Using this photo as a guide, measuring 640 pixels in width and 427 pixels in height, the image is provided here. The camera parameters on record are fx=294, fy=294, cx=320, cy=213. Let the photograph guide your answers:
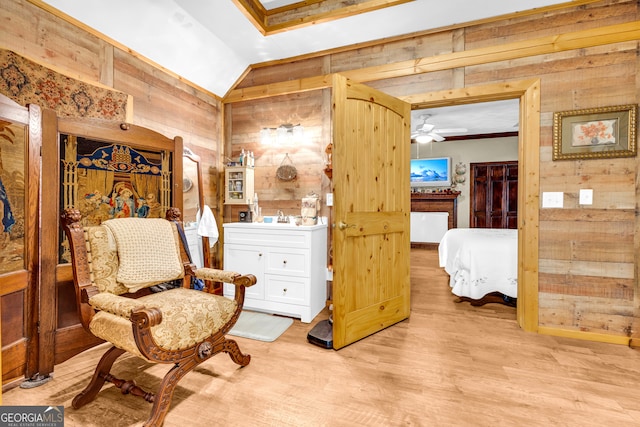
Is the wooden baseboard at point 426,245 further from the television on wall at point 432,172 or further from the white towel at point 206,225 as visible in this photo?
the white towel at point 206,225

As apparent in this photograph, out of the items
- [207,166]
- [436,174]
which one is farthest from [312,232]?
[436,174]

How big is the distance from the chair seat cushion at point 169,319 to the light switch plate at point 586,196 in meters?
2.83

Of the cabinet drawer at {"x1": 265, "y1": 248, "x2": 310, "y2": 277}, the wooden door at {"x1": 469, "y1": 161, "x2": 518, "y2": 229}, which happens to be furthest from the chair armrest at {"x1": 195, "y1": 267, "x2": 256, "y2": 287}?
Result: the wooden door at {"x1": 469, "y1": 161, "x2": 518, "y2": 229}

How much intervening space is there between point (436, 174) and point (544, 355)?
17.6 ft

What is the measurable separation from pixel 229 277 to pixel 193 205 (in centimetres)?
172

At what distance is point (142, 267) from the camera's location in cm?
175

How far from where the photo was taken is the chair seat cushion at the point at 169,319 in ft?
4.59

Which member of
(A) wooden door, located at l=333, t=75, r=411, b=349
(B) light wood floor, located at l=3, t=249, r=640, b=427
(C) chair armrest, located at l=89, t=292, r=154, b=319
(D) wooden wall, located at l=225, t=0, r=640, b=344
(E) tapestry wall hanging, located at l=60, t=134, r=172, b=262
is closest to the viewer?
(C) chair armrest, located at l=89, t=292, r=154, b=319

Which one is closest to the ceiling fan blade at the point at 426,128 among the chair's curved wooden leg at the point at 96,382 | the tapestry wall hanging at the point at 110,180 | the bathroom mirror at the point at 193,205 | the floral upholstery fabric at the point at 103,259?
the bathroom mirror at the point at 193,205

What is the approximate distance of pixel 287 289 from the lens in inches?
111

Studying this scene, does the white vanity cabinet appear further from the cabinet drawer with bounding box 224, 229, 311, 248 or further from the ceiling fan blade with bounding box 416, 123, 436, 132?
the ceiling fan blade with bounding box 416, 123, 436, 132

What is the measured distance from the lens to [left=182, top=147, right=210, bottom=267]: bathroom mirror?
3073 millimetres

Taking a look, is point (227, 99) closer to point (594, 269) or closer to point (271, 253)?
point (271, 253)

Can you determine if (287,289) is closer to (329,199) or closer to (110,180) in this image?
(329,199)
